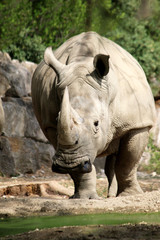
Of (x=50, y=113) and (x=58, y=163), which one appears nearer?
(x=58, y=163)

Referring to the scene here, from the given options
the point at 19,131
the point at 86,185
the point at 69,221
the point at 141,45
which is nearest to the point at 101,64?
the point at 86,185

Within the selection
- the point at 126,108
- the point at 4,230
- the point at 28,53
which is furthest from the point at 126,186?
the point at 28,53

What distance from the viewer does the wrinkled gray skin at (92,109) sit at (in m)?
5.84

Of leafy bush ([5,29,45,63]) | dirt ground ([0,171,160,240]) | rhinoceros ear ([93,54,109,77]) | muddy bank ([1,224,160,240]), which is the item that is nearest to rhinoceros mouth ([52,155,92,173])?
dirt ground ([0,171,160,240])

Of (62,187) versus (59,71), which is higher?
(59,71)

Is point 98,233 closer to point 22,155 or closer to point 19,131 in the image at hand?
point 22,155

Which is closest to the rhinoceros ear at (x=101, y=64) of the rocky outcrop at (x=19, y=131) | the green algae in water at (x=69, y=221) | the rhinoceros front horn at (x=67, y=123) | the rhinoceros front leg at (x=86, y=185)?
the rhinoceros front horn at (x=67, y=123)

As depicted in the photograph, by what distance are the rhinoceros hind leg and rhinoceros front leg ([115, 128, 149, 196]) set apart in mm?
312

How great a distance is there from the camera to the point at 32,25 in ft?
52.9

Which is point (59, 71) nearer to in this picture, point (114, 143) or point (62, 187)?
point (114, 143)

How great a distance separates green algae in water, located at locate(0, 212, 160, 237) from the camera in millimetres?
4525

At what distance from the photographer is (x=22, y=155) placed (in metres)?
12.9

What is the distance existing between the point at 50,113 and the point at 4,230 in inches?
97.2

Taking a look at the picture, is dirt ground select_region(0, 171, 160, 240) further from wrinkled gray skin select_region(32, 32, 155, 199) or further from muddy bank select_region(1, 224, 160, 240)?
wrinkled gray skin select_region(32, 32, 155, 199)
